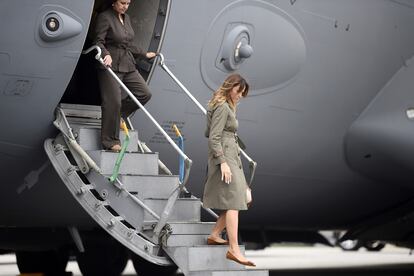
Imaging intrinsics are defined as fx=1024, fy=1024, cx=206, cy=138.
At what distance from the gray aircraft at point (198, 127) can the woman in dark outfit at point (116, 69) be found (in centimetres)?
18

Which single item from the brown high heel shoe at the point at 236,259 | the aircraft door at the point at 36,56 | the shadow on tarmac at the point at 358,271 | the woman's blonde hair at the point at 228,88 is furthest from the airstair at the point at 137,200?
the shadow on tarmac at the point at 358,271

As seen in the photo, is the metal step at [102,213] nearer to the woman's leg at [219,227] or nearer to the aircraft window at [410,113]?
the woman's leg at [219,227]

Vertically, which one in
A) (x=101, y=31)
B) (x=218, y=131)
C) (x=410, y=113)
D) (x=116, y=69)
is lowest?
(x=218, y=131)

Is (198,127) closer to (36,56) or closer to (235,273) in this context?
(36,56)

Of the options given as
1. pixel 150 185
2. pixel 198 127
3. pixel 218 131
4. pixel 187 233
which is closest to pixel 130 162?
pixel 150 185

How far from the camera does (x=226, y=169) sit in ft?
26.8

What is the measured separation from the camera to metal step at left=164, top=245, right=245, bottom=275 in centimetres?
820

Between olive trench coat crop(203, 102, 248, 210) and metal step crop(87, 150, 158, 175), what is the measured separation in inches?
28.4

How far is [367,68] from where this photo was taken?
11.8 metres

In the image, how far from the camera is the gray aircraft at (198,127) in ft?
28.3

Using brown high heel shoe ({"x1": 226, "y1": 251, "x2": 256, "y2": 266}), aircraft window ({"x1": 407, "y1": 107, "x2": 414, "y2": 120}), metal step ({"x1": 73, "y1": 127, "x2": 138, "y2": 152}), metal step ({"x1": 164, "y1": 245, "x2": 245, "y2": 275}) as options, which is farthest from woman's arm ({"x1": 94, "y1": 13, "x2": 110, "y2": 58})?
aircraft window ({"x1": 407, "y1": 107, "x2": 414, "y2": 120})

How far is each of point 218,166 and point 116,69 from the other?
145 centimetres

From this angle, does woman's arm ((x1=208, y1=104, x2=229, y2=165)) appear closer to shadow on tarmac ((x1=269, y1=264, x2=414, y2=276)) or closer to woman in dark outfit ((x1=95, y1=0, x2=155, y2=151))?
woman in dark outfit ((x1=95, y1=0, x2=155, y2=151))

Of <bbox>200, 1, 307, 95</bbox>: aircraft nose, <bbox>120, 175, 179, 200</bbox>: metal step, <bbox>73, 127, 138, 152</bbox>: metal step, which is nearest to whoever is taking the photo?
<bbox>120, 175, 179, 200</bbox>: metal step
